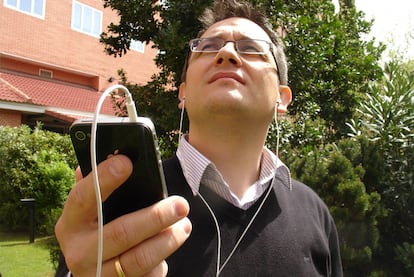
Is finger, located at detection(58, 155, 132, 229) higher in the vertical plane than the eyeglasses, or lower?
lower

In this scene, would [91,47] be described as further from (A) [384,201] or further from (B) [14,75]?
(A) [384,201]

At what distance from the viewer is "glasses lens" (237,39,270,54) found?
1.90 meters

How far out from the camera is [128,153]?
3.06 ft

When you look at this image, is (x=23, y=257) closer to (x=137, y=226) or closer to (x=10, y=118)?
(x=137, y=226)

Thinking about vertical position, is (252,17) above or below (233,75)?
above

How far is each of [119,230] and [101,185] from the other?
13 centimetres

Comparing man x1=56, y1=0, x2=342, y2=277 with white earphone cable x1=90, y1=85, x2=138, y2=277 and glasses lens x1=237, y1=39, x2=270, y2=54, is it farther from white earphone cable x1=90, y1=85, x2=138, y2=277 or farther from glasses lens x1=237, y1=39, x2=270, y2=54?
white earphone cable x1=90, y1=85, x2=138, y2=277

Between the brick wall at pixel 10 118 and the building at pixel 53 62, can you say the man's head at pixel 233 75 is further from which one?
the brick wall at pixel 10 118

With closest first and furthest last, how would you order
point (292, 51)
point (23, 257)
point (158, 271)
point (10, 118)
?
point (158, 271), point (292, 51), point (23, 257), point (10, 118)

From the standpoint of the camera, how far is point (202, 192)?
1.70 metres

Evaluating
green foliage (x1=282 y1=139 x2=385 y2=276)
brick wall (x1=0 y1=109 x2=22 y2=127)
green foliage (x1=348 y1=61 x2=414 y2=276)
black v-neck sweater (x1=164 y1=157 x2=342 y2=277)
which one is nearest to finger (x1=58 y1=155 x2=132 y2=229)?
black v-neck sweater (x1=164 y1=157 x2=342 y2=277)

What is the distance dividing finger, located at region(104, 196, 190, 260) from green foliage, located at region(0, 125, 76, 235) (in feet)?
24.9

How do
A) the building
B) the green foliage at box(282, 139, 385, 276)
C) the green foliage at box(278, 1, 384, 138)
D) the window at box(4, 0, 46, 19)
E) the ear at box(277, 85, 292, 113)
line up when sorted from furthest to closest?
the window at box(4, 0, 46, 19) < the building < the green foliage at box(278, 1, 384, 138) < the green foliage at box(282, 139, 385, 276) < the ear at box(277, 85, 292, 113)

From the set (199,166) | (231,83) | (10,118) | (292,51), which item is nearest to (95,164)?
(199,166)
